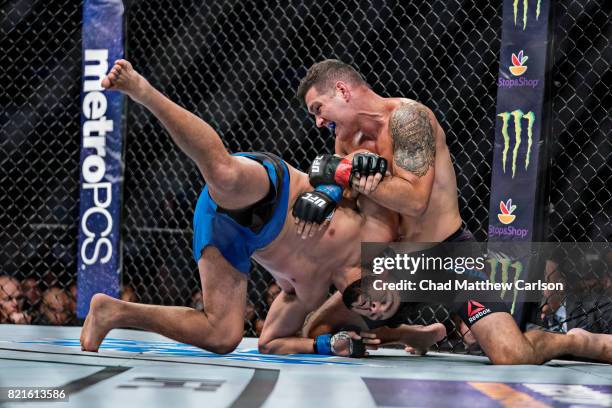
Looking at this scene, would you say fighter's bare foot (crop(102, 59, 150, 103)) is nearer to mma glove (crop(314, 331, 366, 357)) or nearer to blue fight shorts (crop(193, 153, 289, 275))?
blue fight shorts (crop(193, 153, 289, 275))

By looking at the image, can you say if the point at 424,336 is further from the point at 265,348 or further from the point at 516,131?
the point at 516,131

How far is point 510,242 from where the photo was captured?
2.66 metres

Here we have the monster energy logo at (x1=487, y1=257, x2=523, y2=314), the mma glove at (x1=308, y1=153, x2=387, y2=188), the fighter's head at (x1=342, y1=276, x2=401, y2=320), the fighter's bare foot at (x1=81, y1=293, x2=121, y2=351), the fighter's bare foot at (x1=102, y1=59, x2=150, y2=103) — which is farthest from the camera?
the monster energy logo at (x1=487, y1=257, x2=523, y2=314)

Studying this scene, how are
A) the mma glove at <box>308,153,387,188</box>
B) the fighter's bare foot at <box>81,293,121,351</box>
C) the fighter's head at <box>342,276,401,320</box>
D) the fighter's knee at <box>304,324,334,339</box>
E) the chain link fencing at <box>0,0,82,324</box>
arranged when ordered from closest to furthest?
the fighter's bare foot at <box>81,293,121,351</box>, the mma glove at <box>308,153,387,188</box>, the fighter's head at <box>342,276,401,320</box>, the fighter's knee at <box>304,324,334,339</box>, the chain link fencing at <box>0,0,82,324</box>

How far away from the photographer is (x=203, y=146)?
1.60 meters

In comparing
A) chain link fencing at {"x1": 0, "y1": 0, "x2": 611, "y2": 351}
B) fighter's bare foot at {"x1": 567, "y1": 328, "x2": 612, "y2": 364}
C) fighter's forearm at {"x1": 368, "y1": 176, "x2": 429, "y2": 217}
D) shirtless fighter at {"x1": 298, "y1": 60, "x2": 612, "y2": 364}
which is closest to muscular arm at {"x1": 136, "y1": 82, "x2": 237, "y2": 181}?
shirtless fighter at {"x1": 298, "y1": 60, "x2": 612, "y2": 364}

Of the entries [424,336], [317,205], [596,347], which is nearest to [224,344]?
[317,205]

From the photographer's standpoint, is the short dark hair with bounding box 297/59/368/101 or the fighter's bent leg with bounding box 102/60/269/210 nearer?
the fighter's bent leg with bounding box 102/60/269/210

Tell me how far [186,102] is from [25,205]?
3.28 ft

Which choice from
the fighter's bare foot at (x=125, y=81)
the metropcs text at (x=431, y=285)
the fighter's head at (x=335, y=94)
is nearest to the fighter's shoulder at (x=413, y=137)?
the fighter's head at (x=335, y=94)

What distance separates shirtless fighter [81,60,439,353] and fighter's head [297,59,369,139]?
26 centimetres

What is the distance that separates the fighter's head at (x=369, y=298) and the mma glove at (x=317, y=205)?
23cm

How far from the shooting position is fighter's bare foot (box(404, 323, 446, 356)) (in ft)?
7.31

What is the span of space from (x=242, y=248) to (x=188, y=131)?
16.8 inches
